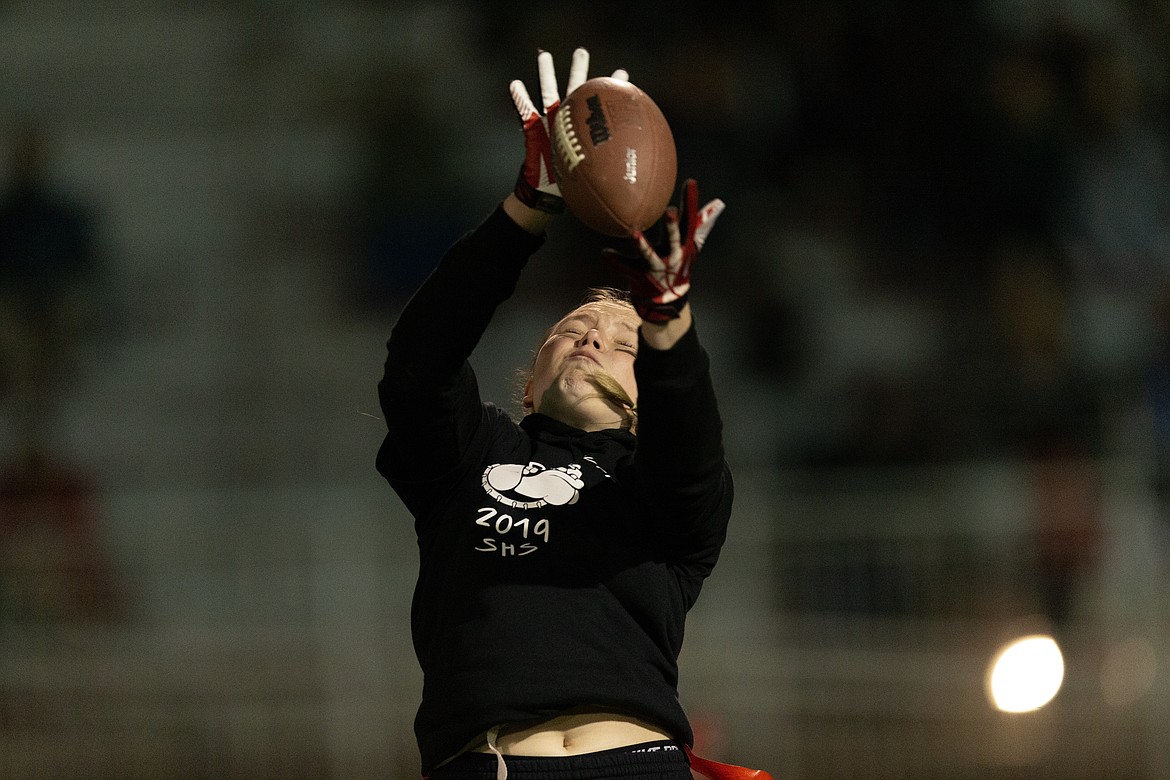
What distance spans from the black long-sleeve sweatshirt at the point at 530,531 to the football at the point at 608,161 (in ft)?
0.38

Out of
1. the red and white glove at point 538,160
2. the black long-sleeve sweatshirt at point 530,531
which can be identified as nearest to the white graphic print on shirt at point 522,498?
the black long-sleeve sweatshirt at point 530,531

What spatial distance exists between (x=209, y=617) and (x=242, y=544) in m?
0.28

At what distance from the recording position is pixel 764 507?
5.33 meters

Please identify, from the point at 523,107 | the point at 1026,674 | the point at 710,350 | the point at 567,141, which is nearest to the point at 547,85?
the point at 523,107

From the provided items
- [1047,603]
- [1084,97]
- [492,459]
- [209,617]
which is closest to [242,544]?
[209,617]

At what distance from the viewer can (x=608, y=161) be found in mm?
Result: 2021

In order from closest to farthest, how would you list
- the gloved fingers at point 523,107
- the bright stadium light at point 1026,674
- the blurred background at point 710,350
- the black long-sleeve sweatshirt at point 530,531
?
the black long-sleeve sweatshirt at point 530,531, the gloved fingers at point 523,107, the bright stadium light at point 1026,674, the blurred background at point 710,350

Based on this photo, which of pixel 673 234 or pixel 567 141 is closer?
pixel 673 234

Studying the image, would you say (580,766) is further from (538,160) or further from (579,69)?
(579,69)

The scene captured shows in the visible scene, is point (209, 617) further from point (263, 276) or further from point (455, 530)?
point (455, 530)

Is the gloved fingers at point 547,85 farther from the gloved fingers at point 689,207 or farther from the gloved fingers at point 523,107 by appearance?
the gloved fingers at point 689,207

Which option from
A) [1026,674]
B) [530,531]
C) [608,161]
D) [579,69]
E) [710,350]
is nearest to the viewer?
[608,161]

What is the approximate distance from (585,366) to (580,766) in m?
0.62

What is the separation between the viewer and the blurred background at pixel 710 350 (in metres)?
5.29
